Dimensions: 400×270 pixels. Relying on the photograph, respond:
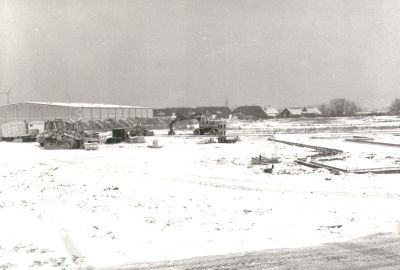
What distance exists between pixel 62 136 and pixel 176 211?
78.2 ft

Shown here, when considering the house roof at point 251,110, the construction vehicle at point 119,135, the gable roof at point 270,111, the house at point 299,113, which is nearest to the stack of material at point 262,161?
the construction vehicle at point 119,135

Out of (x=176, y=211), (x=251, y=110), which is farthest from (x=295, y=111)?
(x=176, y=211)

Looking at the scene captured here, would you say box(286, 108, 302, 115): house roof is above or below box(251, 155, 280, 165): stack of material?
above

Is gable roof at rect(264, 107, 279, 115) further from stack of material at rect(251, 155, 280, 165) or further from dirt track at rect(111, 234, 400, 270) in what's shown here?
dirt track at rect(111, 234, 400, 270)

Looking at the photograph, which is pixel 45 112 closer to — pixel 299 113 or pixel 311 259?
pixel 311 259

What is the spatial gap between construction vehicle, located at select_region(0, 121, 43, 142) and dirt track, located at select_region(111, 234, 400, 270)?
40.3m

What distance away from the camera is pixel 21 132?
44656 mm

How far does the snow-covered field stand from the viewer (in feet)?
25.2

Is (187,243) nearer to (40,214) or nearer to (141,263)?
(141,263)

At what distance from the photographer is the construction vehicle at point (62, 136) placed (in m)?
31.8

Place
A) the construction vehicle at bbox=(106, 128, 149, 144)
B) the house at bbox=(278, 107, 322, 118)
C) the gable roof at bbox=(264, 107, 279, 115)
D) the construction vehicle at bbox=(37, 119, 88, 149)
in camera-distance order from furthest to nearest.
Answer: the gable roof at bbox=(264, 107, 279, 115) → the house at bbox=(278, 107, 322, 118) → the construction vehicle at bbox=(106, 128, 149, 144) → the construction vehicle at bbox=(37, 119, 88, 149)

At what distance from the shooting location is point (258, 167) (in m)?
19.4

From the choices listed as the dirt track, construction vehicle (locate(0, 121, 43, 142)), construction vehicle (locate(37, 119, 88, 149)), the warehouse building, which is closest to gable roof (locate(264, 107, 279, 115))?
the warehouse building

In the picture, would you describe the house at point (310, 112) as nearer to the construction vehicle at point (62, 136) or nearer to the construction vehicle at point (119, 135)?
the construction vehicle at point (119, 135)
